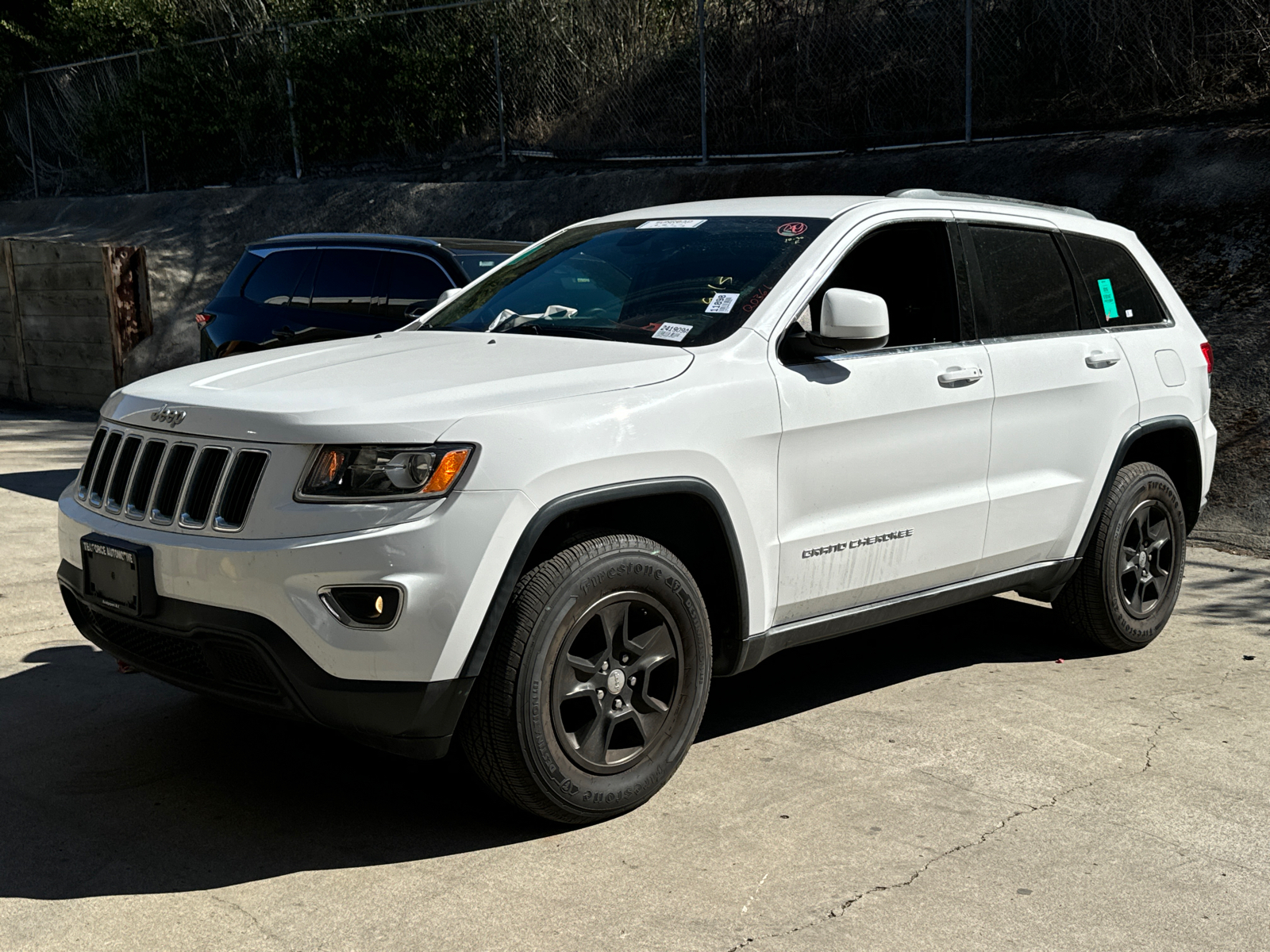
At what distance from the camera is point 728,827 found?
403 centimetres

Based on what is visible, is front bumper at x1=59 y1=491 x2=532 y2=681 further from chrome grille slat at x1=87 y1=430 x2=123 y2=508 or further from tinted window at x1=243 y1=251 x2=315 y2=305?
tinted window at x1=243 y1=251 x2=315 y2=305

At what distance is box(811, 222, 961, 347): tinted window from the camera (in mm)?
4910

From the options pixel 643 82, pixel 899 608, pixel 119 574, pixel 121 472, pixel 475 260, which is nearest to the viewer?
pixel 119 574

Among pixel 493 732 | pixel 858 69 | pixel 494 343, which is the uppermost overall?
pixel 858 69

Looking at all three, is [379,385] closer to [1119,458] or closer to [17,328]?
[1119,458]

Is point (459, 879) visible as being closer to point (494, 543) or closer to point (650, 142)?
point (494, 543)

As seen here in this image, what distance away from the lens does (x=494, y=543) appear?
3.62 meters

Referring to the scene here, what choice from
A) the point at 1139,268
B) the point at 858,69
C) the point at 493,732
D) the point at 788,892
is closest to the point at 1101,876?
the point at 788,892

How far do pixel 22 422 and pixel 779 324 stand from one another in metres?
12.0

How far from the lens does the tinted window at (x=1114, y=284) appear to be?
5762mm

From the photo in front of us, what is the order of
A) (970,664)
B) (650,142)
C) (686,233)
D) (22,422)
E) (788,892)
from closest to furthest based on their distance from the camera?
1. (788,892)
2. (686,233)
3. (970,664)
4. (22,422)
5. (650,142)

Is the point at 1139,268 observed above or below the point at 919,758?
above

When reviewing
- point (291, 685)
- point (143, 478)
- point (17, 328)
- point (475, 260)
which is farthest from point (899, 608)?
point (17, 328)

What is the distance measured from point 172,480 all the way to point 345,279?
5.93 metres
